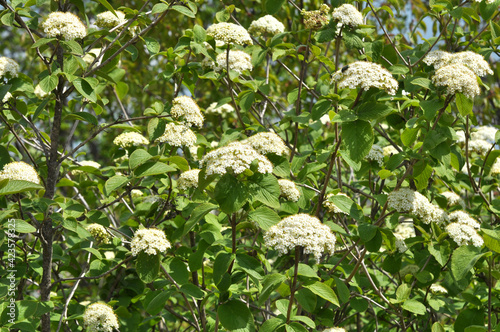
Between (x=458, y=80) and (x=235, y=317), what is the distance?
4.96 ft

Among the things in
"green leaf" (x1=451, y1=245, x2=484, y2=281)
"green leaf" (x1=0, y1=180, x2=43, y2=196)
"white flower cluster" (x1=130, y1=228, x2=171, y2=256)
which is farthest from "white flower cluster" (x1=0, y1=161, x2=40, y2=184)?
"green leaf" (x1=451, y1=245, x2=484, y2=281)

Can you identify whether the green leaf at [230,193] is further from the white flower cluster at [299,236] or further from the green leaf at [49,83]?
the green leaf at [49,83]

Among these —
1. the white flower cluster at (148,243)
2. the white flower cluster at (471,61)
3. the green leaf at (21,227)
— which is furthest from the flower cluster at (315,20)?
the green leaf at (21,227)

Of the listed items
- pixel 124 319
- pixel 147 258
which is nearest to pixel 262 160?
pixel 147 258

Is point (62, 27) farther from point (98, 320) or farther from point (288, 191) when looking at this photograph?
point (98, 320)

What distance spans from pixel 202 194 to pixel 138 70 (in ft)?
20.6

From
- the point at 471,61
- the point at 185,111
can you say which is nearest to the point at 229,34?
the point at 185,111

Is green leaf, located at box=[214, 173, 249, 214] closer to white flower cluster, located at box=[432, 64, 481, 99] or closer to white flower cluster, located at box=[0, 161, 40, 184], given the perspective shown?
white flower cluster, located at box=[0, 161, 40, 184]

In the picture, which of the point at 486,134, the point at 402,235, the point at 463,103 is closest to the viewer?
the point at 463,103

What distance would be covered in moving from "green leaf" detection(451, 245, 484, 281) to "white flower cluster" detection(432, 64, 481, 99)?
2.62 ft

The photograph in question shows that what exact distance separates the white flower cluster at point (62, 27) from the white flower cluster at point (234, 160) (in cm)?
110

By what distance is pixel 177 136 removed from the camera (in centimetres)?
268

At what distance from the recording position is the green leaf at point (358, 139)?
222 cm

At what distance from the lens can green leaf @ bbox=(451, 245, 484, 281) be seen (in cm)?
236
